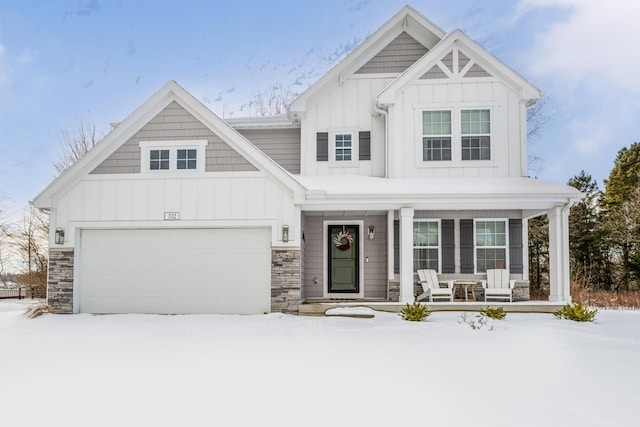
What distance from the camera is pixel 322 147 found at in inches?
486

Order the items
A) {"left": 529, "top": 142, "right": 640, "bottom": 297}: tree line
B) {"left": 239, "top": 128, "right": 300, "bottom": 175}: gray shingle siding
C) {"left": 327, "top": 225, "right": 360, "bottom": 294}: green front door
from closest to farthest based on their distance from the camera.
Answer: {"left": 327, "top": 225, "right": 360, "bottom": 294}: green front door → {"left": 239, "top": 128, "right": 300, "bottom": 175}: gray shingle siding → {"left": 529, "top": 142, "right": 640, "bottom": 297}: tree line

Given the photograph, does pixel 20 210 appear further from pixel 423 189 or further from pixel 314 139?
pixel 423 189

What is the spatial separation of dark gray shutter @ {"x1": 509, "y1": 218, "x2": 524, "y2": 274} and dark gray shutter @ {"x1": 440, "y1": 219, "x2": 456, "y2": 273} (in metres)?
1.48

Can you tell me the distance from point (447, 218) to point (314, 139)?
4171 millimetres

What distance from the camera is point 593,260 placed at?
22.4m

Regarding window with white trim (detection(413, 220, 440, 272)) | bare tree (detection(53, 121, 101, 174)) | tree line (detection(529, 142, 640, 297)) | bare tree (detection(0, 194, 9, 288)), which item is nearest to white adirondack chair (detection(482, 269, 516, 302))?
window with white trim (detection(413, 220, 440, 272))

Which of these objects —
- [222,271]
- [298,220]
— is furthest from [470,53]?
[222,271]

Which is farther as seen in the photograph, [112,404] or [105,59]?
[105,59]

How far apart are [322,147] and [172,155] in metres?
3.98

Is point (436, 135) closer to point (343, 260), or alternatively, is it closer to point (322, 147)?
point (322, 147)

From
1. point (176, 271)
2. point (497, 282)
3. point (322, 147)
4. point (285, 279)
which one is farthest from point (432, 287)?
point (176, 271)

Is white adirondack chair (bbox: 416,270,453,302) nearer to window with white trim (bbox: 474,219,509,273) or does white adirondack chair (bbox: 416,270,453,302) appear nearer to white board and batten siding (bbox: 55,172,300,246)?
window with white trim (bbox: 474,219,509,273)

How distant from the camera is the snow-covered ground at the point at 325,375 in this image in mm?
4051

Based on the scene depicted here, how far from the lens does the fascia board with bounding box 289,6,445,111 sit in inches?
480
